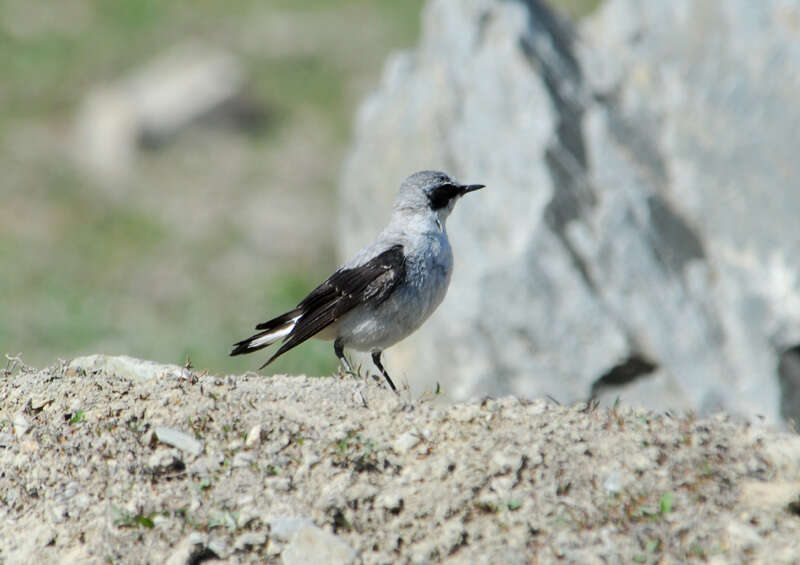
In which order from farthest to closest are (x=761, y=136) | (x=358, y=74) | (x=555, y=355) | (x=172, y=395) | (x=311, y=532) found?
1. (x=358, y=74)
2. (x=761, y=136)
3. (x=555, y=355)
4. (x=172, y=395)
5. (x=311, y=532)

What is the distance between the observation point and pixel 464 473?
5.59m

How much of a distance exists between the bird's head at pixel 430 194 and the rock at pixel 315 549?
3.56 metres

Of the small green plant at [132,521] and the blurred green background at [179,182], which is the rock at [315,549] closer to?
the small green plant at [132,521]

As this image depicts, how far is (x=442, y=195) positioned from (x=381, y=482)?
3336mm

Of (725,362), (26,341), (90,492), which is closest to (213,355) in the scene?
(26,341)

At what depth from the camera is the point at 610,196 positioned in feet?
38.7

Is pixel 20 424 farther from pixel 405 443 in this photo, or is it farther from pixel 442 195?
pixel 442 195

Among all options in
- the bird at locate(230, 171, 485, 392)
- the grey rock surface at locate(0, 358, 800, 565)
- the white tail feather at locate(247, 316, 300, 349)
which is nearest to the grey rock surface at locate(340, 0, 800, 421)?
the bird at locate(230, 171, 485, 392)

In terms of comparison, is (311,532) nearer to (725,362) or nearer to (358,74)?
(725,362)

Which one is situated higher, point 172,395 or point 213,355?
point 213,355

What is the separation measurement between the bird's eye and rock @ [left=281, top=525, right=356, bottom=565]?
3.66 meters

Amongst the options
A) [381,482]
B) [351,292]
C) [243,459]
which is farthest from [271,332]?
[381,482]

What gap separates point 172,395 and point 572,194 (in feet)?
20.9

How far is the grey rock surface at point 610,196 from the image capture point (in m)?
11.1
